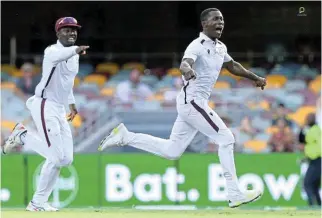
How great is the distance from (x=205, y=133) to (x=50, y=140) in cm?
185

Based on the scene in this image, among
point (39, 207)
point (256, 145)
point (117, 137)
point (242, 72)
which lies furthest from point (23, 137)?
point (256, 145)

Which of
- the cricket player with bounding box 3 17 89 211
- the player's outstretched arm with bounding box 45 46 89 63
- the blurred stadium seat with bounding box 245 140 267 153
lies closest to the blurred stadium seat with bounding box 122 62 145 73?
the blurred stadium seat with bounding box 245 140 267 153

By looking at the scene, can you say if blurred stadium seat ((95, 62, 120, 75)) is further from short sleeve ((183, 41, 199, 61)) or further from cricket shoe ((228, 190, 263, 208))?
cricket shoe ((228, 190, 263, 208))

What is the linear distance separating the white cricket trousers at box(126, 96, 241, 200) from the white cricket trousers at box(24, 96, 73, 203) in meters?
1.20

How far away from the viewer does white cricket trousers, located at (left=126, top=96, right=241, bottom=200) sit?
10.9 m

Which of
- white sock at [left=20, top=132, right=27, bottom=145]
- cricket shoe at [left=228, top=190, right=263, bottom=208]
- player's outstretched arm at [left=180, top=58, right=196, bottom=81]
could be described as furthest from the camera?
white sock at [left=20, top=132, right=27, bottom=145]

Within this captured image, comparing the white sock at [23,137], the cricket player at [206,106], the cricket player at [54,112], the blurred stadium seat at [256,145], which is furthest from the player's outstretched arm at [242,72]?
the blurred stadium seat at [256,145]

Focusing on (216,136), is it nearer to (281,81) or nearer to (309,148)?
(309,148)

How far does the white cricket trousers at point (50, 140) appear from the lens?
11.5 meters

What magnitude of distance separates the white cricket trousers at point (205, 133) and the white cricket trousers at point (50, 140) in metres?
1.20

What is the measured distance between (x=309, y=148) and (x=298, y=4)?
4810 millimetres

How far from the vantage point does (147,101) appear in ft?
64.3

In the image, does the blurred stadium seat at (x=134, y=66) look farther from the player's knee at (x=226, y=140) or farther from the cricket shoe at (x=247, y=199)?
the cricket shoe at (x=247, y=199)

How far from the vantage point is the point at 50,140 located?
11539mm
